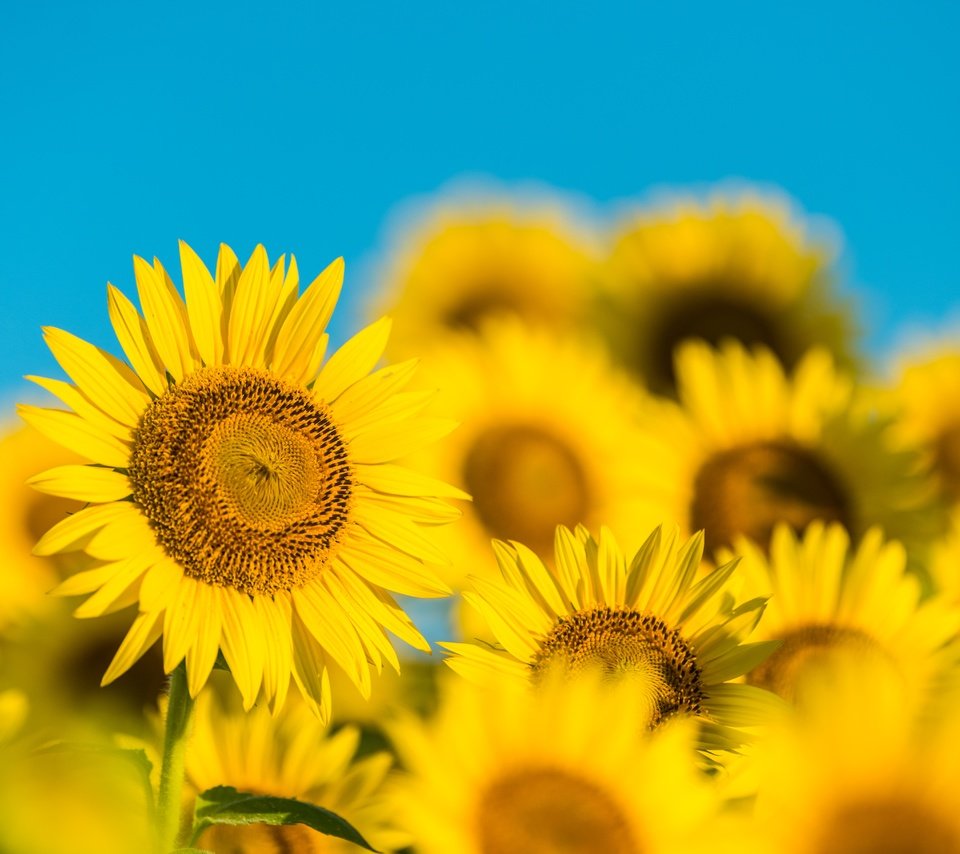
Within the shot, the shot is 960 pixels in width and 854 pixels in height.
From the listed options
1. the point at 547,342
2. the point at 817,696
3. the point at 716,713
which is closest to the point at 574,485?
the point at 547,342

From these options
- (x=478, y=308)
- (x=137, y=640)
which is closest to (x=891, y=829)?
(x=137, y=640)

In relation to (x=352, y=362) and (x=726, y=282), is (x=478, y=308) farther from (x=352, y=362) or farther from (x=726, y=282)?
(x=352, y=362)

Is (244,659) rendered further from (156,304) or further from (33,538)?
(33,538)

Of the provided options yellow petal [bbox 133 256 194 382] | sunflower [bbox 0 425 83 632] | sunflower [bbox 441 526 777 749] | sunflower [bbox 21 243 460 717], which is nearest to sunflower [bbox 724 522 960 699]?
sunflower [bbox 441 526 777 749]

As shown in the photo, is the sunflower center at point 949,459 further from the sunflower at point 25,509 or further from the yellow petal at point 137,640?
the yellow petal at point 137,640

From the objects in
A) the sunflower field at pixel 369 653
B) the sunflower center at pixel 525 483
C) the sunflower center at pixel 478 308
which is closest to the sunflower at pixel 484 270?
the sunflower center at pixel 478 308

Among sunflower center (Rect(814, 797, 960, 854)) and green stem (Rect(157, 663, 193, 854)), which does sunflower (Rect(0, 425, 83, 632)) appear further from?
sunflower center (Rect(814, 797, 960, 854))
